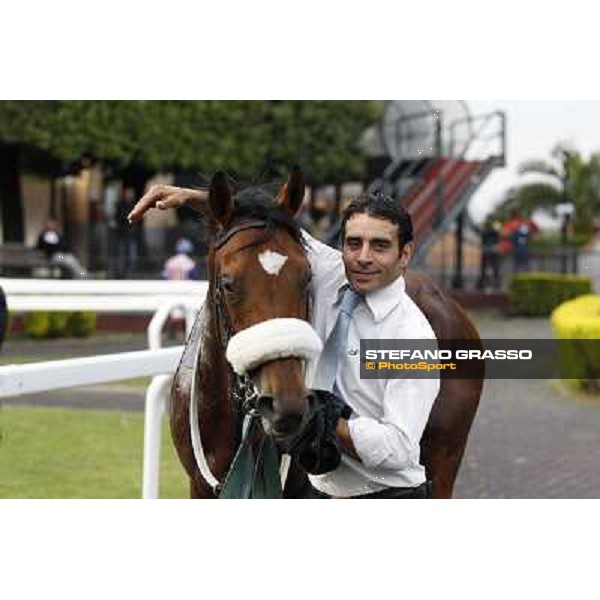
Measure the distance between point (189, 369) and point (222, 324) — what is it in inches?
22.7

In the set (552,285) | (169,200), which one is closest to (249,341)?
(169,200)

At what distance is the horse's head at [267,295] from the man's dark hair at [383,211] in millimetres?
109

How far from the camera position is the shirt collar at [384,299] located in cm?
180

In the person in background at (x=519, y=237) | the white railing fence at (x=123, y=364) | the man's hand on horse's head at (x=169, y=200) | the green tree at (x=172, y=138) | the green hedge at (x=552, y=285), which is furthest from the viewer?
the green tree at (x=172, y=138)

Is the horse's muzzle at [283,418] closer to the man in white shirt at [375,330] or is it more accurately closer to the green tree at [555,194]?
the man in white shirt at [375,330]

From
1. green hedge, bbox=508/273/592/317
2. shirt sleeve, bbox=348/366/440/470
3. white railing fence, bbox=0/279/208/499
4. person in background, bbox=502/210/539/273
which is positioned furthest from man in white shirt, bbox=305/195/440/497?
person in background, bbox=502/210/539/273

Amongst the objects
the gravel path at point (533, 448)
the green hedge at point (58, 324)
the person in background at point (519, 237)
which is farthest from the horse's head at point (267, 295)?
the person in background at point (519, 237)

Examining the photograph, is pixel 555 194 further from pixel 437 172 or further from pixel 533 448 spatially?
pixel 533 448

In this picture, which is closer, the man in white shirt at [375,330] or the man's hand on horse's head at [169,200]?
the man in white shirt at [375,330]

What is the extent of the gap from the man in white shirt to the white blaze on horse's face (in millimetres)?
96

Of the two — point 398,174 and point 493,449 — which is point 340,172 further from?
point 493,449

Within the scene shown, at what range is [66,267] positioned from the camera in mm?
12383

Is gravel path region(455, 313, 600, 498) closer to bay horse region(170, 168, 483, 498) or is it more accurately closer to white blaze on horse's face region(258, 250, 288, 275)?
bay horse region(170, 168, 483, 498)
